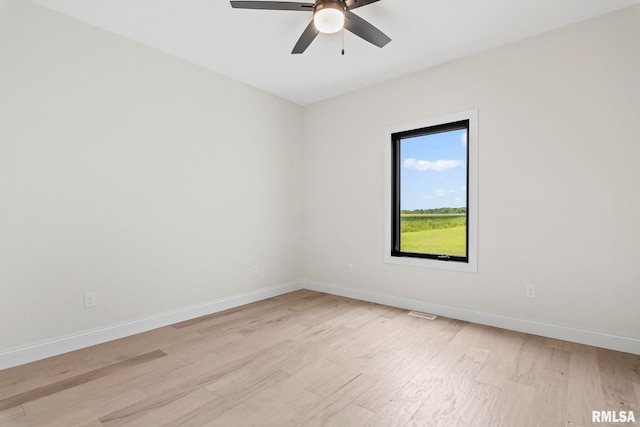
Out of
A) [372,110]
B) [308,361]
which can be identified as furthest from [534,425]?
[372,110]

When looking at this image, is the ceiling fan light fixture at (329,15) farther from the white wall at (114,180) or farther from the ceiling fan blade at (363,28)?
the white wall at (114,180)

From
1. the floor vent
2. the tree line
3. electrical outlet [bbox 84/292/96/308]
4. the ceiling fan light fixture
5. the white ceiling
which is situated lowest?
the floor vent

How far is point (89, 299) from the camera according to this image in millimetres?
2707

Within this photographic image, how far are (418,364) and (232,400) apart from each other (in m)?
1.37

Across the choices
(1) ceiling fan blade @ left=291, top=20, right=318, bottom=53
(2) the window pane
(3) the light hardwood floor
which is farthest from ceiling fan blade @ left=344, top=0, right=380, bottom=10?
(3) the light hardwood floor

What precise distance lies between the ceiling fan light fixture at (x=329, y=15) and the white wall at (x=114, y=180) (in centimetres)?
191

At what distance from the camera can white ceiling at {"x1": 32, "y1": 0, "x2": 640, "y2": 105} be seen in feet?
8.17

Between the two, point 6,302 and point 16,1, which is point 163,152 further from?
point 6,302

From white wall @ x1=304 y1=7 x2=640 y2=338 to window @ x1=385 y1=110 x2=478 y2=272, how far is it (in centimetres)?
12

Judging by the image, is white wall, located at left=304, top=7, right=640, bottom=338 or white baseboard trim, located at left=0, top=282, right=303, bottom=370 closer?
white baseboard trim, located at left=0, top=282, right=303, bottom=370

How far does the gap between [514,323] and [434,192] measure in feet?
5.20

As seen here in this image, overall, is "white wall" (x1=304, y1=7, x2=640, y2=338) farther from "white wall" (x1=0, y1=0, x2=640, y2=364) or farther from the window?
the window

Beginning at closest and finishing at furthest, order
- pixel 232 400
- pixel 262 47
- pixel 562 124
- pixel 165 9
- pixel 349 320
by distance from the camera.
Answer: pixel 232 400 → pixel 165 9 → pixel 562 124 → pixel 262 47 → pixel 349 320

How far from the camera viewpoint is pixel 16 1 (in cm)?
237
